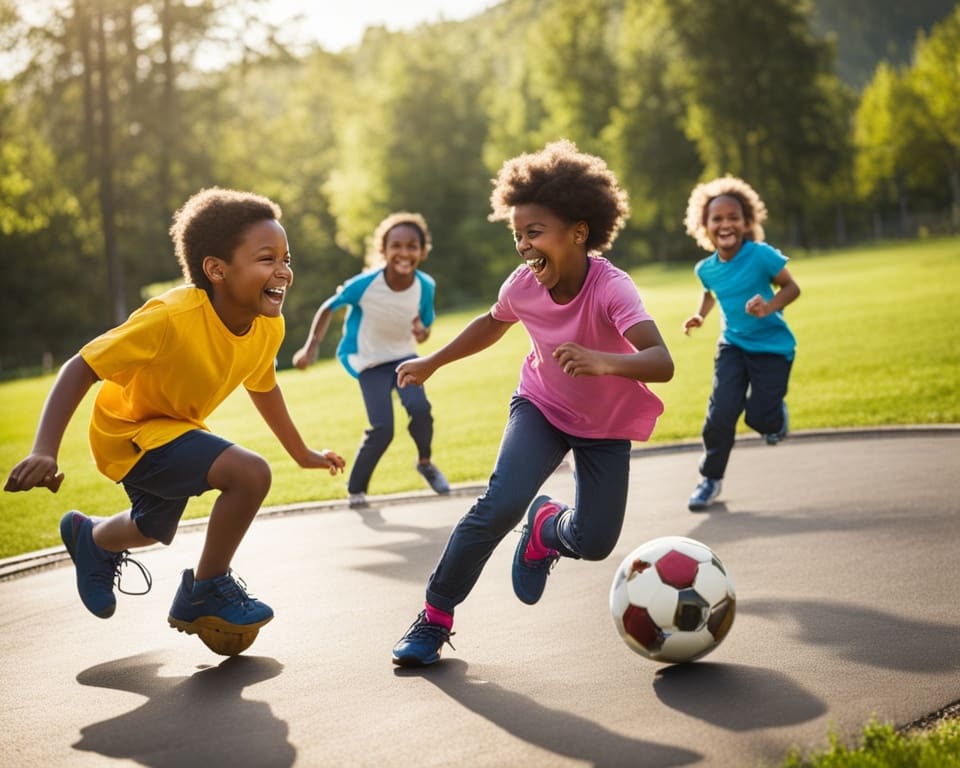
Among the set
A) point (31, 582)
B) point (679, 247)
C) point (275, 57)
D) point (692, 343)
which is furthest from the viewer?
point (679, 247)

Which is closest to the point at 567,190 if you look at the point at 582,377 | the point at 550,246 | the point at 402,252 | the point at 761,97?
the point at 550,246

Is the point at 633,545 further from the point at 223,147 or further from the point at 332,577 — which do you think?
the point at 223,147

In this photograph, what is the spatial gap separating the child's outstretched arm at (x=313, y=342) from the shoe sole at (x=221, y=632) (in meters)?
2.71

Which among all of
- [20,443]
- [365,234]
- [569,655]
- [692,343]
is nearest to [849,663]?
[569,655]

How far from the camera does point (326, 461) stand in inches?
171

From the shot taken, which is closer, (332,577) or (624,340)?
(624,340)

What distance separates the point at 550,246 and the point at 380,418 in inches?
143

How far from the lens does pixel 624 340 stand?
3963mm

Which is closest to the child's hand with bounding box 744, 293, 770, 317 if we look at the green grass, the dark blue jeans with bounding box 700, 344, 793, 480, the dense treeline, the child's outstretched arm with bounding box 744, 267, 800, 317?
the child's outstretched arm with bounding box 744, 267, 800, 317

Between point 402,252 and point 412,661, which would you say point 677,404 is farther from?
point 412,661

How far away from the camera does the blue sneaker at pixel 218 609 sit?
12.7 ft

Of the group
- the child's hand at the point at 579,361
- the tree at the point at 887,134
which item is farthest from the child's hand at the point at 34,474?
the tree at the point at 887,134

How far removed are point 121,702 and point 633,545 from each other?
2760 mm

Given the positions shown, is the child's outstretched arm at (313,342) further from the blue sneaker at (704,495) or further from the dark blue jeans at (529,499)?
the dark blue jeans at (529,499)
